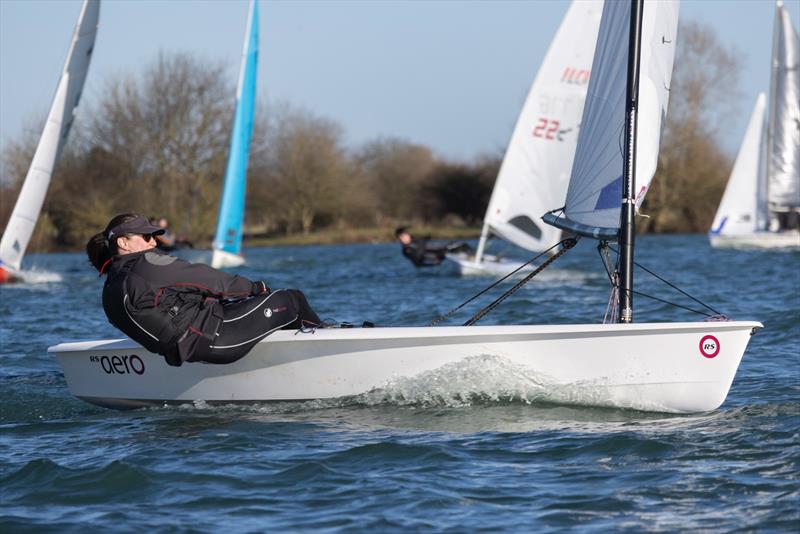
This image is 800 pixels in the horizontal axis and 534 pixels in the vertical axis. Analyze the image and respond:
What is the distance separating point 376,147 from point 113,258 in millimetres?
48836

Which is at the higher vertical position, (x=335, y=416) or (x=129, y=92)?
(x=129, y=92)

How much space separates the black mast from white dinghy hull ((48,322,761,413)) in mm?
455

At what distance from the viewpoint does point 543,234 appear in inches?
607

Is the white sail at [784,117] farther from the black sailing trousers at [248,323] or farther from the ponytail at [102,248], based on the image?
the ponytail at [102,248]

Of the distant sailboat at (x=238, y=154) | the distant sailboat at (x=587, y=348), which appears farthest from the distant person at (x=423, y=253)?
the distant sailboat at (x=587, y=348)

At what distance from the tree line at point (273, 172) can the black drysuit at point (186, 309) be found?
24.1 meters

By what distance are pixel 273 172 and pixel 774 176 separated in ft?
66.0

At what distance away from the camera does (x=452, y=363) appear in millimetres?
5586

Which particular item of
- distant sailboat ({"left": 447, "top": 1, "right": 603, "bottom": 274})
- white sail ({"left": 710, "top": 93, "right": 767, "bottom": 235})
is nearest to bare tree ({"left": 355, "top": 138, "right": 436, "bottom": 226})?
white sail ({"left": 710, "top": 93, "right": 767, "bottom": 235})

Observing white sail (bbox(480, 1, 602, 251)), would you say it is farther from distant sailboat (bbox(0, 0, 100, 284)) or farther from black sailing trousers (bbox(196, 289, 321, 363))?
black sailing trousers (bbox(196, 289, 321, 363))

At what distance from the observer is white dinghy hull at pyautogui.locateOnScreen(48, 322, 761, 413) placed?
17.3 ft

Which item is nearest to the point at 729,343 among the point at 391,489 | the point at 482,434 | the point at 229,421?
the point at 482,434

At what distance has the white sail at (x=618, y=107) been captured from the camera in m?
6.10

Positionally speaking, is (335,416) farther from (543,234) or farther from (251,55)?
(251,55)
